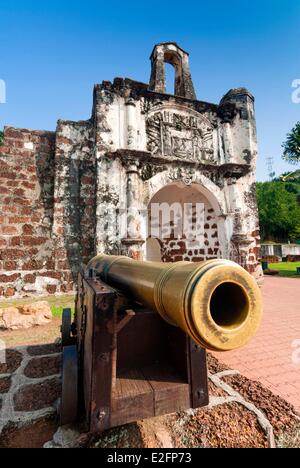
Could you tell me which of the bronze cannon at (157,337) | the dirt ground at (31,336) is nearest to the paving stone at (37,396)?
the bronze cannon at (157,337)

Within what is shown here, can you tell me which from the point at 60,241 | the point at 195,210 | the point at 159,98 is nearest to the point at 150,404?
the point at 60,241

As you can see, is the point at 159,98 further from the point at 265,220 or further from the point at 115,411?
the point at 265,220

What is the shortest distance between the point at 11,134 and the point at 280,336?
6.85 metres

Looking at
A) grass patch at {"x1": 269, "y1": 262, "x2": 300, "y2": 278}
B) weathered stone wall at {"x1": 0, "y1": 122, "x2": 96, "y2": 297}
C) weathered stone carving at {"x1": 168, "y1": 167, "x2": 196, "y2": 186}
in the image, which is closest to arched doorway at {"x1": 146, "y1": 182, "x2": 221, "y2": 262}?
weathered stone carving at {"x1": 168, "y1": 167, "x2": 196, "y2": 186}

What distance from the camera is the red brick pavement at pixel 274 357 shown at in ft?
6.97

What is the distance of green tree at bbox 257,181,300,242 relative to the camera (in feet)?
109

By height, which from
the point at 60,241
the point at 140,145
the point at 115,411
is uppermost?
the point at 140,145

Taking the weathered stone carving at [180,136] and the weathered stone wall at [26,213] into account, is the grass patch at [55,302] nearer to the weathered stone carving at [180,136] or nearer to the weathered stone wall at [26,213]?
the weathered stone wall at [26,213]

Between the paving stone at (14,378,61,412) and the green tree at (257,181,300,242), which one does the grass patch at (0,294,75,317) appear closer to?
the paving stone at (14,378,61,412)

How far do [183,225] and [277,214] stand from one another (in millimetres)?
29603

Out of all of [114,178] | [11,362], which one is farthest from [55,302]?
[114,178]

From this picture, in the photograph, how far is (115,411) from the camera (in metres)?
1.24

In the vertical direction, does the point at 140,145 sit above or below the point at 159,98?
below

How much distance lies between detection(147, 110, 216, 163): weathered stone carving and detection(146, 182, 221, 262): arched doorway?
4.49 feet
